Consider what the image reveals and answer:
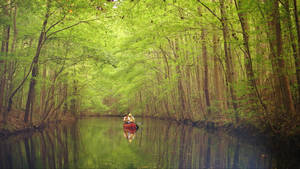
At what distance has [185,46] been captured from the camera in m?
14.2

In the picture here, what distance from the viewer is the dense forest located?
8727 mm

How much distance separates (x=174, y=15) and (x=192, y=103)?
423 inches

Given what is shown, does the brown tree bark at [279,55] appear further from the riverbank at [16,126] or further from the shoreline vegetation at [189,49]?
the riverbank at [16,126]

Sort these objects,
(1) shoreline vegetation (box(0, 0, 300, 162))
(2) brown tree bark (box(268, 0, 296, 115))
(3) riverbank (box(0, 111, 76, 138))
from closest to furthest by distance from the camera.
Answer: (2) brown tree bark (box(268, 0, 296, 115)) → (1) shoreline vegetation (box(0, 0, 300, 162)) → (3) riverbank (box(0, 111, 76, 138))

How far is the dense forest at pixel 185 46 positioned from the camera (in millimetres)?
8727

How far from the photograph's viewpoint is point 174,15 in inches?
490

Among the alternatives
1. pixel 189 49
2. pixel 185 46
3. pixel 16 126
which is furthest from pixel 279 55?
pixel 16 126

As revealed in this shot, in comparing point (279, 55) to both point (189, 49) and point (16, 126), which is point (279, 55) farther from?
point (16, 126)

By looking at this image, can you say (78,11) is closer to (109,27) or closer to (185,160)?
(109,27)

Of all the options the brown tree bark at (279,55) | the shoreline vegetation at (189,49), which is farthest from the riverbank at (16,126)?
the brown tree bark at (279,55)

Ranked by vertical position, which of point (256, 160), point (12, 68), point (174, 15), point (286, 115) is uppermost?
point (174, 15)

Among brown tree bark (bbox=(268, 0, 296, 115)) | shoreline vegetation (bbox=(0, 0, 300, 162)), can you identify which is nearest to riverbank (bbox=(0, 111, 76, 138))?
shoreline vegetation (bbox=(0, 0, 300, 162))

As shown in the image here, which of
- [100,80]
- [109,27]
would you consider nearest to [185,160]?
[109,27]

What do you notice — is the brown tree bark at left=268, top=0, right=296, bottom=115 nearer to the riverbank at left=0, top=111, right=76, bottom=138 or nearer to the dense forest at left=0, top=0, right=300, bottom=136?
the dense forest at left=0, top=0, right=300, bottom=136
